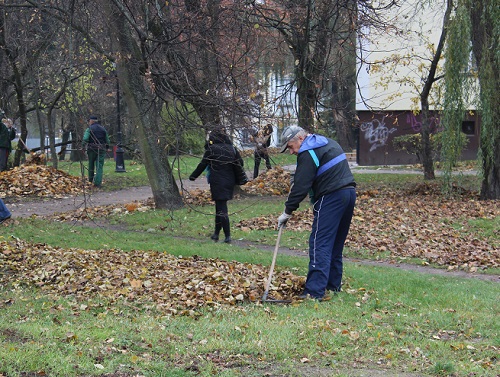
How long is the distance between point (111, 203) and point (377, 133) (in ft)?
61.4

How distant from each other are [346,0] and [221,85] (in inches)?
208

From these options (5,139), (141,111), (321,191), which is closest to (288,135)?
(321,191)

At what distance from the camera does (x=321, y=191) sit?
8.21 meters

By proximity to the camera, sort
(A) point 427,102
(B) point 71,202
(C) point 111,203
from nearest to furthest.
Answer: (C) point 111,203 → (B) point 71,202 → (A) point 427,102

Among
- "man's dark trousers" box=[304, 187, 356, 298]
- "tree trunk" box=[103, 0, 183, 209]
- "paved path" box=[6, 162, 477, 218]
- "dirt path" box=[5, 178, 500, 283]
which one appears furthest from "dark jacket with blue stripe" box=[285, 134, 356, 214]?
"paved path" box=[6, 162, 477, 218]

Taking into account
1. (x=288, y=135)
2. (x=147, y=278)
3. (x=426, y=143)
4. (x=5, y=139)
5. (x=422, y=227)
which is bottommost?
(x=422, y=227)

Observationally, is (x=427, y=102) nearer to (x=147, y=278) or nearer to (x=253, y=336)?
(x=147, y=278)

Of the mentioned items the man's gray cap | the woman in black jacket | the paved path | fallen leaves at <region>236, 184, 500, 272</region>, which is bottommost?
fallen leaves at <region>236, 184, 500, 272</region>

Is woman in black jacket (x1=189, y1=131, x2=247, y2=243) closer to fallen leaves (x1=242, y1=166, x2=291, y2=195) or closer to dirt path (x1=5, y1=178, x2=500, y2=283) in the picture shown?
dirt path (x1=5, y1=178, x2=500, y2=283)

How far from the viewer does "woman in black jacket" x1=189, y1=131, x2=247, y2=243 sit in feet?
38.9

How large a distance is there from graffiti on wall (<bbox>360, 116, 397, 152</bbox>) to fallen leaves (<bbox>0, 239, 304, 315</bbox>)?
24592mm

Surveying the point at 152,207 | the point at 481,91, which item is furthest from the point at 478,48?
the point at 152,207

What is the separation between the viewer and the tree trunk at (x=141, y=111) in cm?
1400

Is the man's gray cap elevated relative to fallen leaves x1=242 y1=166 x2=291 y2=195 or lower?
elevated
